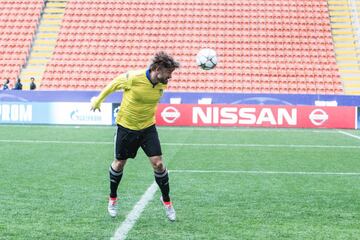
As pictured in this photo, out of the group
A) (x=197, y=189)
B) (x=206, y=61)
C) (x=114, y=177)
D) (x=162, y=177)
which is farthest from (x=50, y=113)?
(x=162, y=177)

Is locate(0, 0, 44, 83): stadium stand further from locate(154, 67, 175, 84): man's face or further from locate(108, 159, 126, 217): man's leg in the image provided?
locate(154, 67, 175, 84): man's face

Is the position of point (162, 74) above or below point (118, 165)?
above

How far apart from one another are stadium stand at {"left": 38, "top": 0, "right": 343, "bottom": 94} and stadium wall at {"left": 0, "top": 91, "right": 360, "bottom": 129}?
499cm

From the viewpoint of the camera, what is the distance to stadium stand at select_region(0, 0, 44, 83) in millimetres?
31922

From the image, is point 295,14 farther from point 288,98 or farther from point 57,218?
point 57,218

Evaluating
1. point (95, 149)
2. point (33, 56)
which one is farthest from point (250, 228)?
point (33, 56)

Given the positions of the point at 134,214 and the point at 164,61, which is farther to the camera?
the point at 134,214

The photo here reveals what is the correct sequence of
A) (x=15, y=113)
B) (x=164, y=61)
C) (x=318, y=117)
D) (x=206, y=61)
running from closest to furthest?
(x=164, y=61) < (x=206, y=61) < (x=318, y=117) < (x=15, y=113)

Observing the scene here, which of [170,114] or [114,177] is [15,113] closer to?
[170,114]

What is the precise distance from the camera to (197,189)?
9.30 meters

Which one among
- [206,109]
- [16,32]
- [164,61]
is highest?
[16,32]

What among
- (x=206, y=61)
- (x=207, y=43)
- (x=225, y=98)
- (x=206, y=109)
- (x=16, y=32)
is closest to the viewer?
(x=206, y=61)

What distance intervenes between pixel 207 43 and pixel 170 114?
31.7ft

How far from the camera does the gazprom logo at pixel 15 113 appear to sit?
2381 cm
